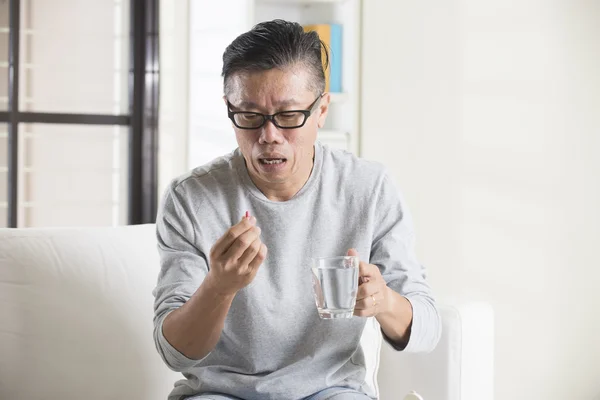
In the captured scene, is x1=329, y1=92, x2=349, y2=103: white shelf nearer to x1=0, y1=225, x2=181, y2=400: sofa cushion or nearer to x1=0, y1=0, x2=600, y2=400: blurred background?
x1=0, y1=0, x2=600, y2=400: blurred background

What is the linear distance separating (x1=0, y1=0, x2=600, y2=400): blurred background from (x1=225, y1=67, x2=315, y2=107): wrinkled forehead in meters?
1.44

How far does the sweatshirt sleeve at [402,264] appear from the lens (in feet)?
5.30

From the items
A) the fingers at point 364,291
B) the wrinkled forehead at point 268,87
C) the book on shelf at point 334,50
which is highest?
the book on shelf at point 334,50

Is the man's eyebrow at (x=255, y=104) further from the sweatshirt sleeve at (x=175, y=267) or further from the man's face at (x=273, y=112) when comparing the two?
the sweatshirt sleeve at (x=175, y=267)

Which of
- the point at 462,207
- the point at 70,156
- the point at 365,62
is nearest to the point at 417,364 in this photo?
the point at 462,207

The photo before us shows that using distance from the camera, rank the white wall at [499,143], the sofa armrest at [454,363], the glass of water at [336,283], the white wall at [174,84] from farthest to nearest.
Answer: the white wall at [174,84] < the white wall at [499,143] < the sofa armrest at [454,363] < the glass of water at [336,283]

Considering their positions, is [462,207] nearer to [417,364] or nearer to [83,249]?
[417,364]

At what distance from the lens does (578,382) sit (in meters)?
3.20

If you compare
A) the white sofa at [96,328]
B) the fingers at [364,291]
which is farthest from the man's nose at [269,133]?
the white sofa at [96,328]

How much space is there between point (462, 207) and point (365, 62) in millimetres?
644

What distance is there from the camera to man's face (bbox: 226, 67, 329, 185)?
5.12 feet

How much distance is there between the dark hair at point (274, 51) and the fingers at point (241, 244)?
1.20 feet

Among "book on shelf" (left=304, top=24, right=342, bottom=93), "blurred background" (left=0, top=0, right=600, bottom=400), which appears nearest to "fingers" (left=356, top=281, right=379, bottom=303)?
"blurred background" (left=0, top=0, right=600, bottom=400)

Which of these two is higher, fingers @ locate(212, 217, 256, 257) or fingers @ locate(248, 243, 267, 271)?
fingers @ locate(212, 217, 256, 257)
